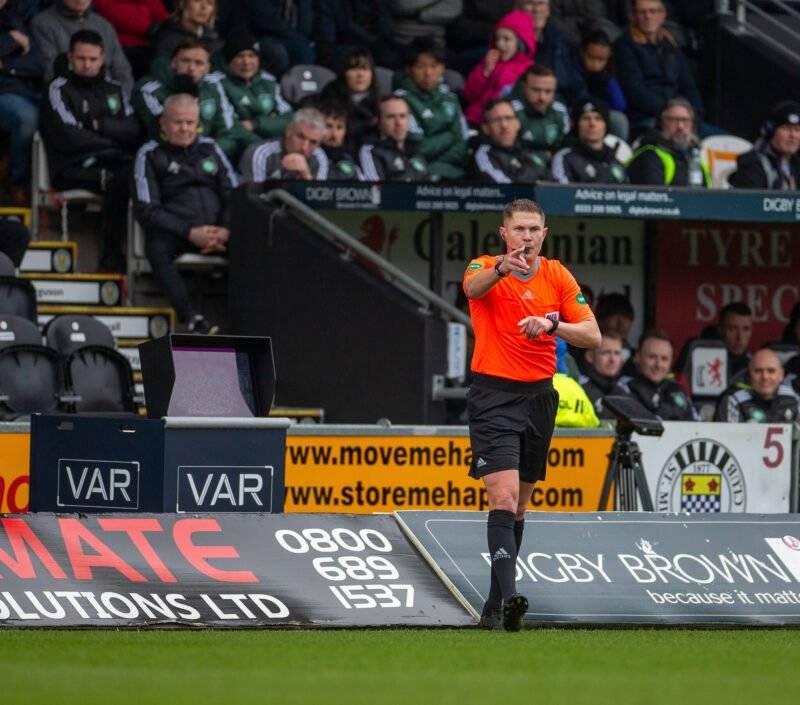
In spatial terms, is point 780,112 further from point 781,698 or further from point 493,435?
point 781,698

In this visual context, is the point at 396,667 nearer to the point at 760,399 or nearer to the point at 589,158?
the point at 760,399

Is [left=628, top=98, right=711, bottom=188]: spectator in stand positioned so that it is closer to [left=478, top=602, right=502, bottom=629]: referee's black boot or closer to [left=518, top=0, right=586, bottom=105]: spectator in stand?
[left=518, top=0, right=586, bottom=105]: spectator in stand

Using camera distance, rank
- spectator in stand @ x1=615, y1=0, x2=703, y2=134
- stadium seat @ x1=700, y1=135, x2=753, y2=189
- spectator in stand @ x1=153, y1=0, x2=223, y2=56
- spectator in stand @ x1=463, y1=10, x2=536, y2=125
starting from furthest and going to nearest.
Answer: spectator in stand @ x1=615, y1=0, x2=703, y2=134, stadium seat @ x1=700, y1=135, x2=753, y2=189, spectator in stand @ x1=463, y1=10, x2=536, y2=125, spectator in stand @ x1=153, y1=0, x2=223, y2=56

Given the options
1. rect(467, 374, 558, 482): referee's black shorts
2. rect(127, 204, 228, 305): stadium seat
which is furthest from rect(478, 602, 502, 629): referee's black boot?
rect(127, 204, 228, 305): stadium seat

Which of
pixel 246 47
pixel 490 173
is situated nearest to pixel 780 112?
pixel 490 173

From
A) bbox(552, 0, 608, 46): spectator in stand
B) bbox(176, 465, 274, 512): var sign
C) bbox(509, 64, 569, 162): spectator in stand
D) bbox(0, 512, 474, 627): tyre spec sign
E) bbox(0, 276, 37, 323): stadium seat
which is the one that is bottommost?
bbox(0, 512, 474, 627): tyre spec sign

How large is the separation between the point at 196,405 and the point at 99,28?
7.45 metres

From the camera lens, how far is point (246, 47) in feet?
56.2

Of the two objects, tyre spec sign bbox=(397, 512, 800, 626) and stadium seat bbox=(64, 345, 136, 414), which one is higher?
stadium seat bbox=(64, 345, 136, 414)

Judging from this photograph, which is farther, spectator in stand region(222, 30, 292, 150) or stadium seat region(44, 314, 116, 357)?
spectator in stand region(222, 30, 292, 150)

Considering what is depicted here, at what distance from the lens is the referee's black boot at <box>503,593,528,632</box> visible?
31.1ft

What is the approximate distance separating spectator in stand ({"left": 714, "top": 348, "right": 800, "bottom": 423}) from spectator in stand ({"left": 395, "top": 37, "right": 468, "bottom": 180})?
131 inches

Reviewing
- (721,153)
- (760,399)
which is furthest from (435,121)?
(760,399)

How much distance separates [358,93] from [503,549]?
8.71 meters
